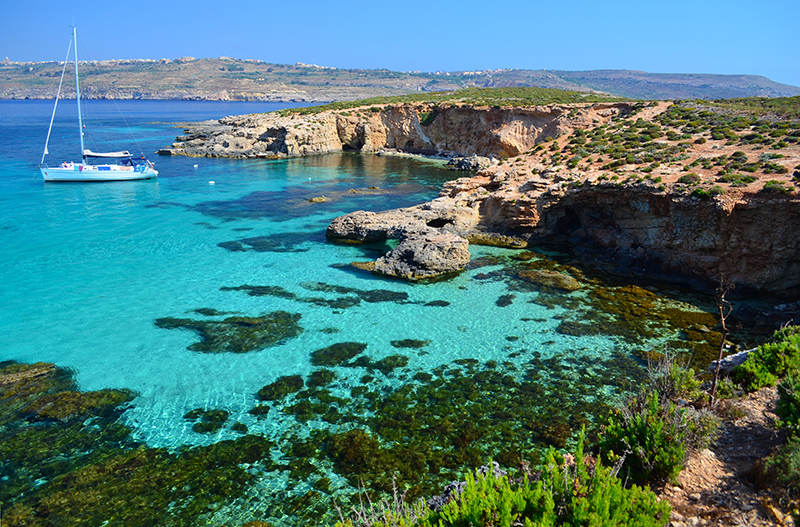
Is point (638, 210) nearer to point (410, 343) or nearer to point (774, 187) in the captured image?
point (774, 187)

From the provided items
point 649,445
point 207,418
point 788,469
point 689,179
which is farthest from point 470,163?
point 788,469

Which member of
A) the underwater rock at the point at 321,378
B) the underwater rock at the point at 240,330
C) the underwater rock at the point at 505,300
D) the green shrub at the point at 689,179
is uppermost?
the green shrub at the point at 689,179

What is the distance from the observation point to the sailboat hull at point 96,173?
39.8m

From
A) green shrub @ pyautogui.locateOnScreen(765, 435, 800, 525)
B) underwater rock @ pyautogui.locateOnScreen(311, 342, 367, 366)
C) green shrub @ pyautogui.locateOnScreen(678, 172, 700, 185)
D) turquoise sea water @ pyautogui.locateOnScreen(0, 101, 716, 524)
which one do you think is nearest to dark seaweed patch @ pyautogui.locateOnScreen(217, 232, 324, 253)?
turquoise sea water @ pyautogui.locateOnScreen(0, 101, 716, 524)

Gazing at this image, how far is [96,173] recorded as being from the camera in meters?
41.2

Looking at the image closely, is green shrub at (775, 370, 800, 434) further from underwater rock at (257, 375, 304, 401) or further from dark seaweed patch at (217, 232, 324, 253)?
dark seaweed patch at (217, 232, 324, 253)

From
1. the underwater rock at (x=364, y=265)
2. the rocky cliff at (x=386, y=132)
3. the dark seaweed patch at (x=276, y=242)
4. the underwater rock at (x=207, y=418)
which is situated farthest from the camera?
the rocky cliff at (x=386, y=132)

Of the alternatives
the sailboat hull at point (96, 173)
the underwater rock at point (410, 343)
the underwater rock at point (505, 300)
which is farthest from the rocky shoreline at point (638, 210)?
the sailboat hull at point (96, 173)

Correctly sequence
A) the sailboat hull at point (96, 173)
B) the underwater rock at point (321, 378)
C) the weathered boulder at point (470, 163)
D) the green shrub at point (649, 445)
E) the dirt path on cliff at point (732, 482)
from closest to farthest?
1. the dirt path on cliff at point (732, 482)
2. the green shrub at point (649, 445)
3. the underwater rock at point (321, 378)
4. the sailboat hull at point (96, 173)
5. the weathered boulder at point (470, 163)

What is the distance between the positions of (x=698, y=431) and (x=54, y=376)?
627 inches

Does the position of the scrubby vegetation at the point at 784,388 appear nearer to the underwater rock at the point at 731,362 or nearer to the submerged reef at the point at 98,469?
the underwater rock at the point at 731,362

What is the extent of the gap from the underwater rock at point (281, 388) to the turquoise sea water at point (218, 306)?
0.26 meters

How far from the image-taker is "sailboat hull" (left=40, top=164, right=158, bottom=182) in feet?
131

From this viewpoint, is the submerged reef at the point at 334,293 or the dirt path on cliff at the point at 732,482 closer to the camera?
the dirt path on cliff at the point at 732,482
